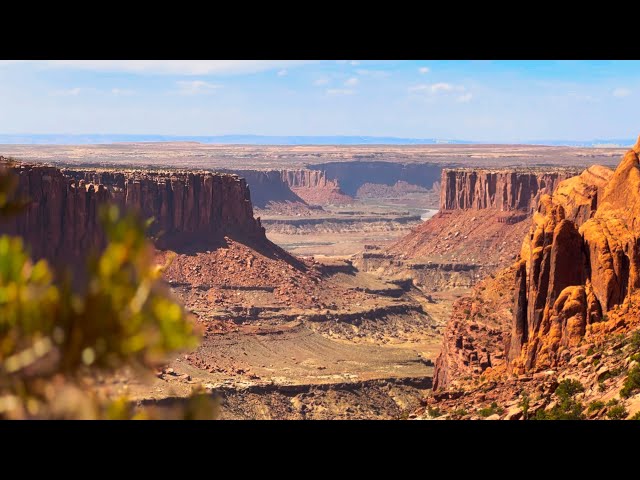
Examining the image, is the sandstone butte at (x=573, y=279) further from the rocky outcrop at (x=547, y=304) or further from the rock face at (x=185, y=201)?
the rock face at (x=185, y=201)

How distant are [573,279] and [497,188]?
9776 centimetres

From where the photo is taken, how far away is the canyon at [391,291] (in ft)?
112

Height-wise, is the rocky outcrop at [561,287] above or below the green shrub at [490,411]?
above

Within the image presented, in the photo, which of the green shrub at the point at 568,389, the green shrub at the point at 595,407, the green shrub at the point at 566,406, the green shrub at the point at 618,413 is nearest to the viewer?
the green shrub at the point at 618,413

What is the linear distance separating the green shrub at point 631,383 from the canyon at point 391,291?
1.57 metres

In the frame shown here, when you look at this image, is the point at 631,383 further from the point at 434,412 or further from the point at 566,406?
the point at 434,412

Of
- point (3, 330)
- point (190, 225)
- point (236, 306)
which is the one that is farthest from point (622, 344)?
point (190, 225)

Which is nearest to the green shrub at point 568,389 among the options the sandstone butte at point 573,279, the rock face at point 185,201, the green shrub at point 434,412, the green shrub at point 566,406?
the green shrub at point 566,406

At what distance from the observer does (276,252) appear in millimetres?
103875

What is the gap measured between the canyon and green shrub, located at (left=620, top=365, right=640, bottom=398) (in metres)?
1.57

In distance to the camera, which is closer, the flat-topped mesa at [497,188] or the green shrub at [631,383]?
the green shrub at [631,383]

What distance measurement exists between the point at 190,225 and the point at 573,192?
54.2 meters
